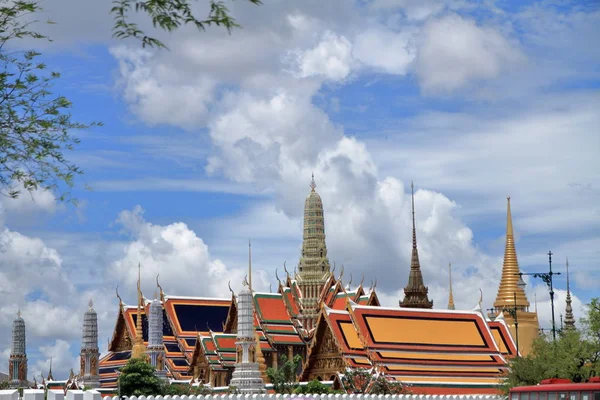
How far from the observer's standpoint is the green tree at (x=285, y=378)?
49369 millimetres

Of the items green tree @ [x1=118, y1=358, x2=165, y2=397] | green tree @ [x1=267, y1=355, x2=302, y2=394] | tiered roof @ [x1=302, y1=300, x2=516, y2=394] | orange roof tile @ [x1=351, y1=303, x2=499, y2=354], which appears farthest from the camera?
orange roof tile @ [x1=351, y1=303, x2=499, y2=354]

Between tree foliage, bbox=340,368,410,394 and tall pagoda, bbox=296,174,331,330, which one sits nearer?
tree foliage, bbox=340,368,410,394

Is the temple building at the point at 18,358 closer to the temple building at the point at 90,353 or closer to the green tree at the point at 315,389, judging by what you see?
the temple building at the point at 90,353

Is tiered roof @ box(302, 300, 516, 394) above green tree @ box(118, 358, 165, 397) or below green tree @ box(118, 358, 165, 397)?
above

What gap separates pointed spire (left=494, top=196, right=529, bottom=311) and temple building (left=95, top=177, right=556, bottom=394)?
84mm

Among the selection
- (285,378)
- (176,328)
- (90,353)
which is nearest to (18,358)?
(90,353)

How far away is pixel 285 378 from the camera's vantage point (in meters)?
54.2

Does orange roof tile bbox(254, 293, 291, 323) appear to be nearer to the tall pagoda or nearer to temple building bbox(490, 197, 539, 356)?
the tall pagoda

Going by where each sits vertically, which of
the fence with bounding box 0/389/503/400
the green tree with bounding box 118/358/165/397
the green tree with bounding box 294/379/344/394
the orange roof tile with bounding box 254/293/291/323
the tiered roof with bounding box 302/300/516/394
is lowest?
the fence with bounding box 0/389/503/400

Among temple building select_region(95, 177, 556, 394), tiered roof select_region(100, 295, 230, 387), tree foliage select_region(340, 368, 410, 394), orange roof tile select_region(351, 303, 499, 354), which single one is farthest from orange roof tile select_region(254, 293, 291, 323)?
tree foliage select_region(340, 368, 410, 394)

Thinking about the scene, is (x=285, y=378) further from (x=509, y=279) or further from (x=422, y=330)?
(x=509, y=279)

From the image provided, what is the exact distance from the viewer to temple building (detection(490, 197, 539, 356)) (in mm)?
68906

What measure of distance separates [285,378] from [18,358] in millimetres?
15867

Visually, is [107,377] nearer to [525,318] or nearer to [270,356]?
[270,356]
